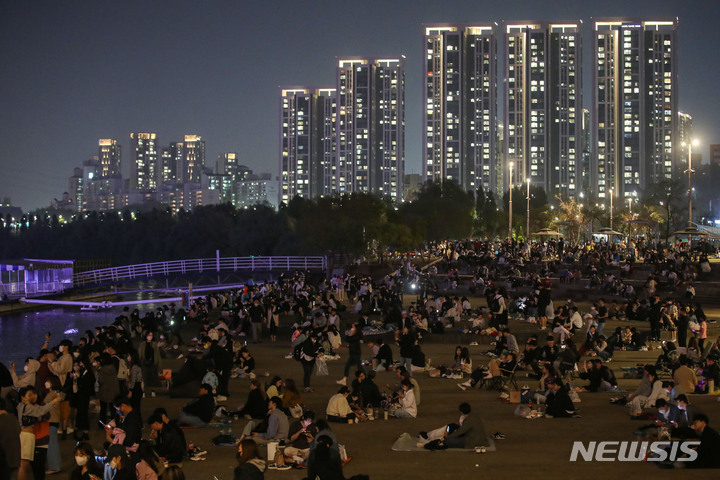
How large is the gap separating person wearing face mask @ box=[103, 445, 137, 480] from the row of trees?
43219 millimetres

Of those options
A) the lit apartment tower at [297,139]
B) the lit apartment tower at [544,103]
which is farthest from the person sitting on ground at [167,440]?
the lit apartment tower at [297,139]

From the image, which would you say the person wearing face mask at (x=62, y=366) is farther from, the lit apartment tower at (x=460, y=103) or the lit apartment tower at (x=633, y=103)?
the lit apartment tower at (x=633, y=103)

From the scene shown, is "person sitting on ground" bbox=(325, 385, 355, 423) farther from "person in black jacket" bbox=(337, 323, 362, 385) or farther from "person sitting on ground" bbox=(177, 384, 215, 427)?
"person in black jacket" bbox=(337, 323, 362, 385)

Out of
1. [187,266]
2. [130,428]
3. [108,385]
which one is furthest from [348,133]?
[130,428]

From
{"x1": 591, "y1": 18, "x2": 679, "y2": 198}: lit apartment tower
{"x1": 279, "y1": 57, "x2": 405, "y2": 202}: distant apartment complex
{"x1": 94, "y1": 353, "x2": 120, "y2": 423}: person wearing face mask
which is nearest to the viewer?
{"x1": 94, "y1": 353, "x2": 120, "y2": 423}: person wearing face mask

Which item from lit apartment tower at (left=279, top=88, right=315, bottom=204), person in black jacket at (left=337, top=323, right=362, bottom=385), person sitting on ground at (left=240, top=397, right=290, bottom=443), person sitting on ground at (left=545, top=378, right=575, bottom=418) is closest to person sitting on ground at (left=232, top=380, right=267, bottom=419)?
person sitting on ground at (left=240, top=397, right=290, bottom=443)

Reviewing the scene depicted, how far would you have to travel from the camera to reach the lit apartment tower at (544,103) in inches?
5517

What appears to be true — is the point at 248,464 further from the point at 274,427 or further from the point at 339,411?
the point at 339,411

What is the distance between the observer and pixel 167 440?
9133mm

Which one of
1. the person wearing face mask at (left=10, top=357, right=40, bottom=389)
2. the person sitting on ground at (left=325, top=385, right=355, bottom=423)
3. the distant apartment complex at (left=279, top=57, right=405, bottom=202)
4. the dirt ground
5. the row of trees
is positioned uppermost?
the distant apartment complex at (left=279, top=57, right=405, bottom=202)

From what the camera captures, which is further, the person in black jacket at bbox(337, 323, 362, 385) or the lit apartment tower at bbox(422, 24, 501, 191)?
the lit apartment tower at bbox(422, 24, 501, 191)

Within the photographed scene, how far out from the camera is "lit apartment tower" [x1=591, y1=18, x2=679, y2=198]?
141 meters

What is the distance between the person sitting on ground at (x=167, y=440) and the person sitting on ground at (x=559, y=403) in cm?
558

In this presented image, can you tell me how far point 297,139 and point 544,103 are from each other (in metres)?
59.8
